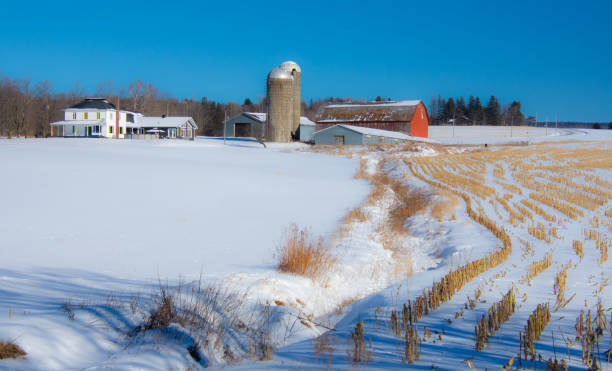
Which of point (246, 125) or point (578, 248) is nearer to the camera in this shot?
point (578, 248)

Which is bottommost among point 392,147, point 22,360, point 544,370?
point 22,360

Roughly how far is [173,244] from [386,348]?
685 cm

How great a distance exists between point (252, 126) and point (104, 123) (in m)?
22.4

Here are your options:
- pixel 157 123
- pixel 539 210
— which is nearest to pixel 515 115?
pixel 157 123

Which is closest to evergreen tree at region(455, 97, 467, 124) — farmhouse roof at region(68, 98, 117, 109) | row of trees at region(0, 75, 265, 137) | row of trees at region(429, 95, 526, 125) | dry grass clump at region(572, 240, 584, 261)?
row of trees at region(429, 95, 526, 125)

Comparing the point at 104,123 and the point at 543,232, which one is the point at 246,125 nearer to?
the point at 104,123

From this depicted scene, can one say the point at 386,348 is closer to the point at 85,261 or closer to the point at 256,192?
the point at 85,261

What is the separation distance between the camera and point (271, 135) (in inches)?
2453

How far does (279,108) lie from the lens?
62094mm

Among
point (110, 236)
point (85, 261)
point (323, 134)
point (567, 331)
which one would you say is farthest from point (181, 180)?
point (323, 134)

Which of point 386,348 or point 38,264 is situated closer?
point 386,348

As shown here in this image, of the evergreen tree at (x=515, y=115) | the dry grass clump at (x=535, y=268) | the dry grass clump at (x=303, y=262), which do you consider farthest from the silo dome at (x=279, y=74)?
the evergreen tree at (x=515, y=115)

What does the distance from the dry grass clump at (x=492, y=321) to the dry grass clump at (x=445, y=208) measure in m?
8.47

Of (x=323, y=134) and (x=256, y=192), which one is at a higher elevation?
(x=323, y=134)
